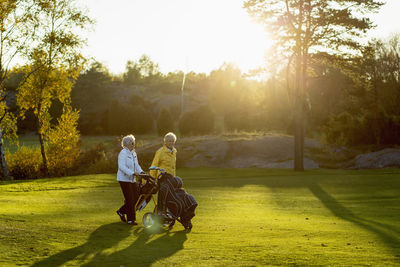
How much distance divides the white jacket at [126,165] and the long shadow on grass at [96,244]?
115 centimetres

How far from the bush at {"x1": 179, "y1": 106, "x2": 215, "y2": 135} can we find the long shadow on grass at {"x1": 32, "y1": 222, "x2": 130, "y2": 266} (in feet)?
134

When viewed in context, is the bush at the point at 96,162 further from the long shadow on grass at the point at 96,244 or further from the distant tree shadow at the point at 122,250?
the distant tree shadow at the point at 122,250

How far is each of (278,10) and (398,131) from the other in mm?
17432

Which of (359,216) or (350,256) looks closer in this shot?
(350,256)

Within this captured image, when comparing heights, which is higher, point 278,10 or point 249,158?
point 278,10

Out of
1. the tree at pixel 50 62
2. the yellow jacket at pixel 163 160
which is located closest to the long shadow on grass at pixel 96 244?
the yellow jacket at pixel 163 160

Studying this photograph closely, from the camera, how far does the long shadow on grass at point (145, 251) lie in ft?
24.6

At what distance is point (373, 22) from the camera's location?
2895 centimetres

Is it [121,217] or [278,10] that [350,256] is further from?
[278,10]

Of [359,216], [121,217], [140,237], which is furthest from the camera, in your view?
[359,216]

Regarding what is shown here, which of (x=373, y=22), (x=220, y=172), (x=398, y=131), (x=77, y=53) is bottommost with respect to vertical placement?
(x=220, y=172)

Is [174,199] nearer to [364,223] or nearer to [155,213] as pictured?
[155,213]

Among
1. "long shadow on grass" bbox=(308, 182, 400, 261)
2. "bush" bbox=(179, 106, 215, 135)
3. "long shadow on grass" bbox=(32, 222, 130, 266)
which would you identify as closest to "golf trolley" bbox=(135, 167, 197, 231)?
"long shadow on grass" bbox=(32, 222, 130, 266)

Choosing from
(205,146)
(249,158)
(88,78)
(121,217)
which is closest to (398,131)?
(249,158)
